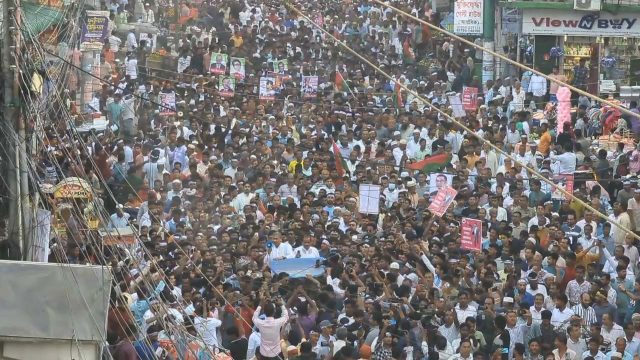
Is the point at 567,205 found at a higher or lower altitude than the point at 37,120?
lower

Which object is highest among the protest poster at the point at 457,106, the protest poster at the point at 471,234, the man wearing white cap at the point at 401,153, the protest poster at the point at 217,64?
the protest poster at the point at 217,64

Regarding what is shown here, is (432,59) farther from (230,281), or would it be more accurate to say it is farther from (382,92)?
(230,281)

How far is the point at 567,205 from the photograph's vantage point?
2155 cm

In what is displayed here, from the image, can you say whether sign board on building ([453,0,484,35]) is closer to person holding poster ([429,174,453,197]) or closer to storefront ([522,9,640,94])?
storefront ([522,9,640,94])

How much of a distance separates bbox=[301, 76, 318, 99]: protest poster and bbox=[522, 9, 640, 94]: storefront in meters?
4.02

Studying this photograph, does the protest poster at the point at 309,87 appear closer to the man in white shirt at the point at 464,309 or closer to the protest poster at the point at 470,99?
the protest poster at the point at 470,99

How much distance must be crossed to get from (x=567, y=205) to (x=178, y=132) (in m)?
6.38

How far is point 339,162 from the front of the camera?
24312mm

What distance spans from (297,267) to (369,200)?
2307mm

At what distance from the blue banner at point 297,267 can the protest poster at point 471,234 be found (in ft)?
5.01

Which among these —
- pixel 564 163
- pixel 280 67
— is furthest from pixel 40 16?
pixel 280 67

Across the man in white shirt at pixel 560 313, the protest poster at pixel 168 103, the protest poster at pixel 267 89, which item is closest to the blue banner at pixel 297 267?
the man in white shirt at pixel 560 313

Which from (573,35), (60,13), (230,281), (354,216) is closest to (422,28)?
(573,35)

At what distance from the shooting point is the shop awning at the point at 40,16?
16669 millimetres
